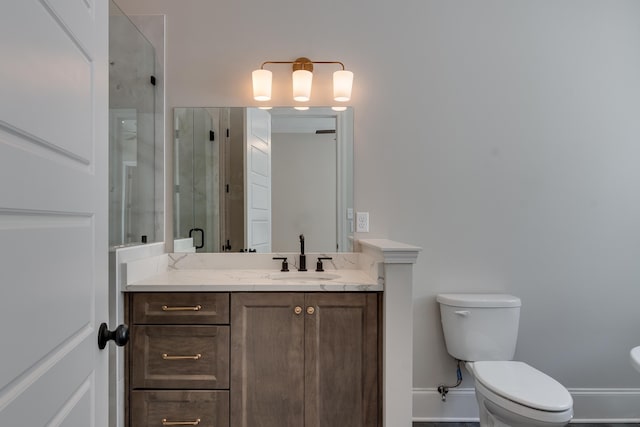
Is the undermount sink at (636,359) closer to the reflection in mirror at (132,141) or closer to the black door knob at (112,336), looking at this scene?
the black door knob at (112,336)

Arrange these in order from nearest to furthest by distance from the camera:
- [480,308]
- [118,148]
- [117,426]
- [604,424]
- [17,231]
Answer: [17,231] < [117,426] < [118,148] < [480,308] < [604,424]

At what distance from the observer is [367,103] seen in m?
2.29

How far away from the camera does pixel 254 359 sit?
175cm

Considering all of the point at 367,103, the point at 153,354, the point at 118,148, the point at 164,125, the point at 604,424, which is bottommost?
the point at 604,424

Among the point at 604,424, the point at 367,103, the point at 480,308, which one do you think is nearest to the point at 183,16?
the point at 367,103

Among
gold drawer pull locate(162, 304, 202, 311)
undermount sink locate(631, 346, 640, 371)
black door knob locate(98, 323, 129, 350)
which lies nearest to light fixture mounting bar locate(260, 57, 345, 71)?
gold drawer pull locate(162, 304, 202, 311)

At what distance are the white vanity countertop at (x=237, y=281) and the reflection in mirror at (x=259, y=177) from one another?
23 cm


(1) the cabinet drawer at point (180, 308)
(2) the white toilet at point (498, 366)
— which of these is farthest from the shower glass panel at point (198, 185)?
(2) the white toilet at point (498, 366)

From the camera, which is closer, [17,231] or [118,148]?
[17,231]

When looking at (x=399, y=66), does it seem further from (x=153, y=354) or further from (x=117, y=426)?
(x=117, y=426)

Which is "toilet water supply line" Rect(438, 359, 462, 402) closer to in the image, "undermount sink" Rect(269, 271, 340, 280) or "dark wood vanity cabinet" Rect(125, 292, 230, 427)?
"undermount sink" Rect(269, 271, 340, 280)

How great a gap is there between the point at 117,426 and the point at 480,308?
6.17ft

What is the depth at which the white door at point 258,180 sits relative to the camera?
229cm

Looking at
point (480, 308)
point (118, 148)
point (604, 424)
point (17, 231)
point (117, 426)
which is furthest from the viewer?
Answer: point (604, 424)
